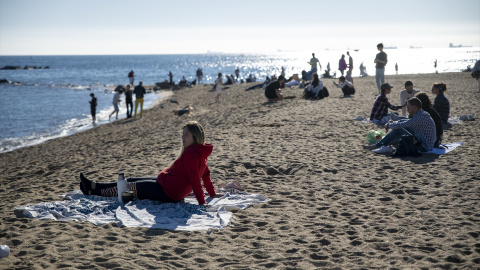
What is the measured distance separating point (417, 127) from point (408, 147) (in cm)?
44

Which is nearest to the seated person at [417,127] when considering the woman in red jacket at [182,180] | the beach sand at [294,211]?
the beach sand at [294,211]

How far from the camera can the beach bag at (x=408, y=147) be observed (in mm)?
8000

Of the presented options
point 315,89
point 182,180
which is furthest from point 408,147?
point 315,89

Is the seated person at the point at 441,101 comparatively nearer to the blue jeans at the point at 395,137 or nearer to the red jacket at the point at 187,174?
the blue jeans at the point at 395,137

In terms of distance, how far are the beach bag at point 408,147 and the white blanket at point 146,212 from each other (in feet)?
12.3

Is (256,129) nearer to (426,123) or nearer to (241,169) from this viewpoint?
(241,169)

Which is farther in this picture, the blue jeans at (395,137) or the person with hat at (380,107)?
the person with hat at (380,107)

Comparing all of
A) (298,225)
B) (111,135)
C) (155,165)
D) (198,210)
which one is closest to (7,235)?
(198,210)

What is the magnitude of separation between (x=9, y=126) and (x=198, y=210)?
20.3 metres

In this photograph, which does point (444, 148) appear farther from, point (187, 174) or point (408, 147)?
point (187, 174)

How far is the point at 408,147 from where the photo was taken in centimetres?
802

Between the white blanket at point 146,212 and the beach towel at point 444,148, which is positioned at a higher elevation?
the beach towel at point 444,148

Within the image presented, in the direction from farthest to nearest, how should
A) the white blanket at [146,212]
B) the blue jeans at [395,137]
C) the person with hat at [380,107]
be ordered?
1. the person with hat at [380,107]
2. the blue jeans at [395,137]
3. the white blanket at [146,212]

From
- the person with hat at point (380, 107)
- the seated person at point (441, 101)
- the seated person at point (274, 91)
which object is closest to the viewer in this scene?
the seated person at point (441, 101)
